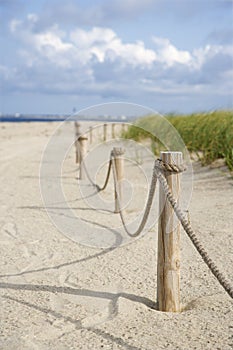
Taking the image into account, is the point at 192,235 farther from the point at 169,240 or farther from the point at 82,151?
the point at 82,151

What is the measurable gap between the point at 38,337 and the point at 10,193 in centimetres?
506

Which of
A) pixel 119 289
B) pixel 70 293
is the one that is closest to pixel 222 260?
pixel 119 289

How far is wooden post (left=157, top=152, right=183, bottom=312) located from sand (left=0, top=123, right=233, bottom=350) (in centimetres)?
10

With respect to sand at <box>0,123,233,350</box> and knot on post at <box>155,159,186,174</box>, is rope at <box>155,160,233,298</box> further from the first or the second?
sand at <box>0,123,233,350</box>

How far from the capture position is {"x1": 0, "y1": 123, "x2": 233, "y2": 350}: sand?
3172mm

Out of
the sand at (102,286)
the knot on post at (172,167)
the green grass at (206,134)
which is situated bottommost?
the sand at (102,286)

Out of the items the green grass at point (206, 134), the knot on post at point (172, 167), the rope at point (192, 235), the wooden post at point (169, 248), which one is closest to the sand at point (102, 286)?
the wooden post at point (169, 248)

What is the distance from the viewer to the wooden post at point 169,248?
3.40m

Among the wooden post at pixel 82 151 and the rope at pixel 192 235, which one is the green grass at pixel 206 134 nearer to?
the wooden post at pixel 82 151

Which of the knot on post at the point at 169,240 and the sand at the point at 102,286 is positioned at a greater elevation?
the knot on post at the point at 169,240

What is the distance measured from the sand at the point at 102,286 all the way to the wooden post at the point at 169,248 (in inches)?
3.9

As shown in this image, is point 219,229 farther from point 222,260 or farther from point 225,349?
point 225,349

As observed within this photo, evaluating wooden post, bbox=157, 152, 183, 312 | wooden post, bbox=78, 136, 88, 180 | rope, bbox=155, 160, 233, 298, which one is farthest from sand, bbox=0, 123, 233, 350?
wooden post, bbox=78, 136, 88, 180

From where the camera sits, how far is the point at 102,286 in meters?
4.05
